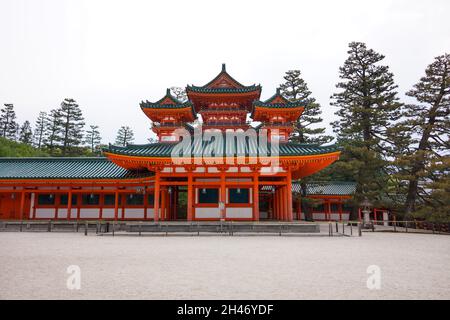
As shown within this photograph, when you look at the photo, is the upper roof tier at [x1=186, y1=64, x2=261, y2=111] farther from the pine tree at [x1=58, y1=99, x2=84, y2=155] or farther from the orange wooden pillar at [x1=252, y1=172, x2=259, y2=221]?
the pine tree at [x1=58, y1=99, x2=84, y2=155]

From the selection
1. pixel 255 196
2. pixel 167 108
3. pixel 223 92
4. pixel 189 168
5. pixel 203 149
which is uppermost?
pixel 223 92

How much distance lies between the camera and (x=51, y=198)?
26250 millimetres

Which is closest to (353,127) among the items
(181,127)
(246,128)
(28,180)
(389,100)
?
(389,100)

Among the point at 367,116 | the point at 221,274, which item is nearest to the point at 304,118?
the point at 367,116

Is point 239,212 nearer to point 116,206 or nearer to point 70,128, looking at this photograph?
point 116,206

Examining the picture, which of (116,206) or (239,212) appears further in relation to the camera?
(116,206)

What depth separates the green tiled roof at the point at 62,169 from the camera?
25.1 metres

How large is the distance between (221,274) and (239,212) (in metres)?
14.1

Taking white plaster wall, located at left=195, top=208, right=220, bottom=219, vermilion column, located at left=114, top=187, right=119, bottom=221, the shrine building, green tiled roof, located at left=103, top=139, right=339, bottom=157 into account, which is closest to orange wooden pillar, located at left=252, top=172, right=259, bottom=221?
the shrine building

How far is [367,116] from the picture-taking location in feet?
96.6

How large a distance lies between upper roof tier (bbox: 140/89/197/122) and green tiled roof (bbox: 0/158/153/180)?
16.7ft

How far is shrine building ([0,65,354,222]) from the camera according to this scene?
20.2 m
